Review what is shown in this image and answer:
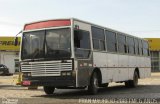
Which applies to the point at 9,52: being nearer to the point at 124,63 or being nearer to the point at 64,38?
the point at 124,63

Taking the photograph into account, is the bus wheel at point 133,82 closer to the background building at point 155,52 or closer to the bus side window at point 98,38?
the bus side window at point 98,38

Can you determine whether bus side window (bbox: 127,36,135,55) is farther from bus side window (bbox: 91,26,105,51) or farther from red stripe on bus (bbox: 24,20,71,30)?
red stripe on bus (bbox: 24,20,71,30)

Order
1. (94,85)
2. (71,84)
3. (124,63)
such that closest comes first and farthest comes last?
1. (71,84)
2. (94,85)
3. (124,63)

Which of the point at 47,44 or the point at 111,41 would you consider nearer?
the point at 47,44

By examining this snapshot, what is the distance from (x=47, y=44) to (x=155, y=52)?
52.6 m

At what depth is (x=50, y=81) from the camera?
16188mm

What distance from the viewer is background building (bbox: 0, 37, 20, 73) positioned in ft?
197

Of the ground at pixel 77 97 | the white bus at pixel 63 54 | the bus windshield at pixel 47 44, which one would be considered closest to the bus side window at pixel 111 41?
the white bus at pixel 63 54

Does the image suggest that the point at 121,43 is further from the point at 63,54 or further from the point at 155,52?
the point at 155,52

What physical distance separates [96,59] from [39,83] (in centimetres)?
304

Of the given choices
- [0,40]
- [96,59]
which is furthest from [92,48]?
[0,40]

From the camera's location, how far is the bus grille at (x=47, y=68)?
627 inches

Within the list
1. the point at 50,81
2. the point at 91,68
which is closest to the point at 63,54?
the point at 50,81

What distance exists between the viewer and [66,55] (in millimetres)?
15945
